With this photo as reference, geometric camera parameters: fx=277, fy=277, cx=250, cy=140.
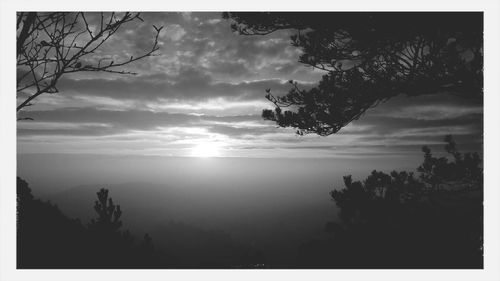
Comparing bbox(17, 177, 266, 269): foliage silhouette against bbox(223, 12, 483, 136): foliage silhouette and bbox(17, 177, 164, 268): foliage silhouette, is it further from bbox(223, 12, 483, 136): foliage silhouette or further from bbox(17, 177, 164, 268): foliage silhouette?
bbox(223, 12, 483, 136): foliage silhouette

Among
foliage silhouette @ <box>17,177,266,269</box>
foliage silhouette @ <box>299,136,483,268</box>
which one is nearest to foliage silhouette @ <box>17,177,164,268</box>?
foliage silhouette @ <box>17,177,266,269</box>

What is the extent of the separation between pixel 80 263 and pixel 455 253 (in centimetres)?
503

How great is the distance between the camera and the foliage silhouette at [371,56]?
11.3 ft

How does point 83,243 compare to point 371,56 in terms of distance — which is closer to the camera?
point 371,56

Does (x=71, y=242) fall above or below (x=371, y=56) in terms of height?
below

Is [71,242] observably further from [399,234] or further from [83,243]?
[399,234]

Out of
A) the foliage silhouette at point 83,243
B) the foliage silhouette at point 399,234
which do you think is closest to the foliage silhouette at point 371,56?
the foliage silhouette at point 399,234

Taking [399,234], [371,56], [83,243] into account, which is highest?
[371,56]

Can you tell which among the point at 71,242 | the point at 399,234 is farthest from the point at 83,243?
the point at 399,234

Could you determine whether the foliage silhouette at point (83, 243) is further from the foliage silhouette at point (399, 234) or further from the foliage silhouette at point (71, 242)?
the foliage silhouette at point (399, 234)

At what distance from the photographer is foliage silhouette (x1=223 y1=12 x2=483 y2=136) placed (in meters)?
3.43

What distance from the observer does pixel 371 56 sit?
3902 millimetres

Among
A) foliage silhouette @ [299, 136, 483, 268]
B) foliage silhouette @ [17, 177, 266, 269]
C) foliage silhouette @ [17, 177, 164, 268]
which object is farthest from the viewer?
foliage silhouette @ [17, 177, 164, 268]
